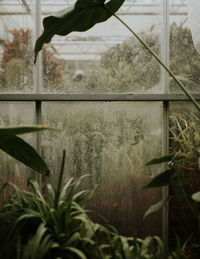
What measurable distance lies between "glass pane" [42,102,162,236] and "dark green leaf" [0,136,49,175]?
598 mm

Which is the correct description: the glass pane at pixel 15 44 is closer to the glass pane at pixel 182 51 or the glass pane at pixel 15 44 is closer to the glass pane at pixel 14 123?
the glass pane at pixel 14 123

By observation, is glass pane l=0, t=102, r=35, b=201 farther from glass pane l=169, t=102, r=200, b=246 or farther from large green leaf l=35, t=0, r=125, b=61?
glass pane l=169, t=102, r=200, b=246

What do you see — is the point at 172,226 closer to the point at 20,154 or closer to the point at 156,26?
the point at 20,154

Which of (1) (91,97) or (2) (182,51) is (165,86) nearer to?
(2) (182,51)

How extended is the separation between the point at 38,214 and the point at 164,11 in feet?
4.50

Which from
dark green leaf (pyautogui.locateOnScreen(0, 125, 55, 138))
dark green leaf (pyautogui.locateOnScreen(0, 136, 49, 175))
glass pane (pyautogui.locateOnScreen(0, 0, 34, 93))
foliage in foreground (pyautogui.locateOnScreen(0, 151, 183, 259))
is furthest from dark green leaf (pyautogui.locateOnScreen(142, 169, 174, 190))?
glass pane (pyautogui.locateOnScreen(0, 0, 34, 93))

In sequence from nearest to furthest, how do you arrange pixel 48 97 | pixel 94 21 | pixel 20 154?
1. pixel 20 154
2. pixel 94 21
3. pixel 48 97

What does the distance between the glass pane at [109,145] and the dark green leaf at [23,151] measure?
598 mm

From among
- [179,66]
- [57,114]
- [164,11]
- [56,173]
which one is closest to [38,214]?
[56,173]

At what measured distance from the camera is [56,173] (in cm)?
173

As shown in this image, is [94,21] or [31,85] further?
[31,85]

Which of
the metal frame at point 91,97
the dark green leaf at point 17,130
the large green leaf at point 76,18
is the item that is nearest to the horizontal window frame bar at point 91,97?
the metal frame at point 91,97

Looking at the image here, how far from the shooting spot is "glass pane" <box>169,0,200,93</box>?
1.71 meters

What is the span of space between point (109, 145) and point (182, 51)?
2.42ft
